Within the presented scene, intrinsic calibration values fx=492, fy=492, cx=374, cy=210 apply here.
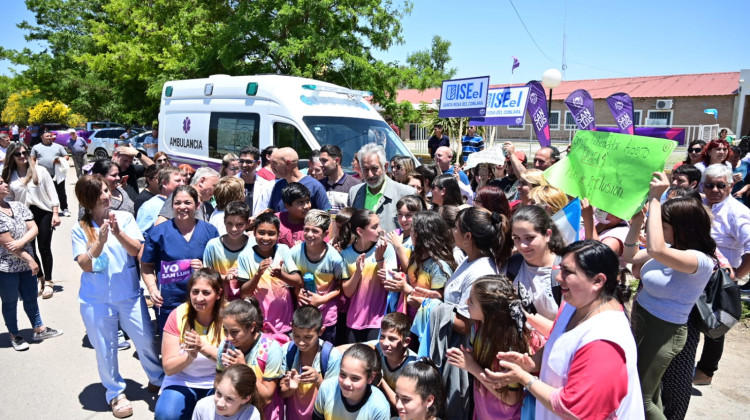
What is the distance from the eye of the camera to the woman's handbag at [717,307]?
11.3 feet

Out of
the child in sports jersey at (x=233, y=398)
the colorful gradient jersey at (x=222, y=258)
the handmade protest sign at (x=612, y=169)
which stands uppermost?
the handmade protest sign at (x=612, y=169)

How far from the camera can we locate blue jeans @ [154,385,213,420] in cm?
337

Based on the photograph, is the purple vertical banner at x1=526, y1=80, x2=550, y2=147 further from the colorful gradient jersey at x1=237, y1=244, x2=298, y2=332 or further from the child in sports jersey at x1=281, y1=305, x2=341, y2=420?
the child in sports jersey at x1=281, y1=305, x2=341, y2=420

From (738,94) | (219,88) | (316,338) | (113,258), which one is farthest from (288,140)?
(738,94)

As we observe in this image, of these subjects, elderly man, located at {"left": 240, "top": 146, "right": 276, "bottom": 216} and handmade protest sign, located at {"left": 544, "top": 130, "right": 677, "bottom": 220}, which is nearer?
handmade protest sign, located at {"left": 544, "top": 130, "right": 677, "bottom": 220}

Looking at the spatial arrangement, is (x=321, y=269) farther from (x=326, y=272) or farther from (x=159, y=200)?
(x=159, y=200)

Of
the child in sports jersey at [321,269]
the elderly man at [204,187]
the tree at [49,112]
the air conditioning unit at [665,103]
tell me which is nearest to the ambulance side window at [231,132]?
the elderly man at [204,187]

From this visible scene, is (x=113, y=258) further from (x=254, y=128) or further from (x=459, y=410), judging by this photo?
(x=254, y=128)

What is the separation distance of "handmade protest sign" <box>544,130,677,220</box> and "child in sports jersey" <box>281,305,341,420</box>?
202cm

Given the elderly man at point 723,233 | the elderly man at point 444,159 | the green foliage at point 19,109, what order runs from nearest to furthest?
the elderly man at point 723,233 < the elderly man at point 444,159 < the green foliage at point 19,109

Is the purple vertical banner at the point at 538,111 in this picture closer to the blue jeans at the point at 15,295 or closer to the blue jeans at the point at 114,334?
the blue jeans at the point at 114,334

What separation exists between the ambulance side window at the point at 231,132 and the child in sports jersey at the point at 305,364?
5.15m

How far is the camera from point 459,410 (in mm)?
3031

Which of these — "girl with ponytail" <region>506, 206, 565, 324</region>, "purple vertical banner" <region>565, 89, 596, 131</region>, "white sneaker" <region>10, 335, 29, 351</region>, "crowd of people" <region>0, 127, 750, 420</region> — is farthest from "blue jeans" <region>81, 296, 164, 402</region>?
"purple vertical banner" <region>565, 89, 596, 131</region>
